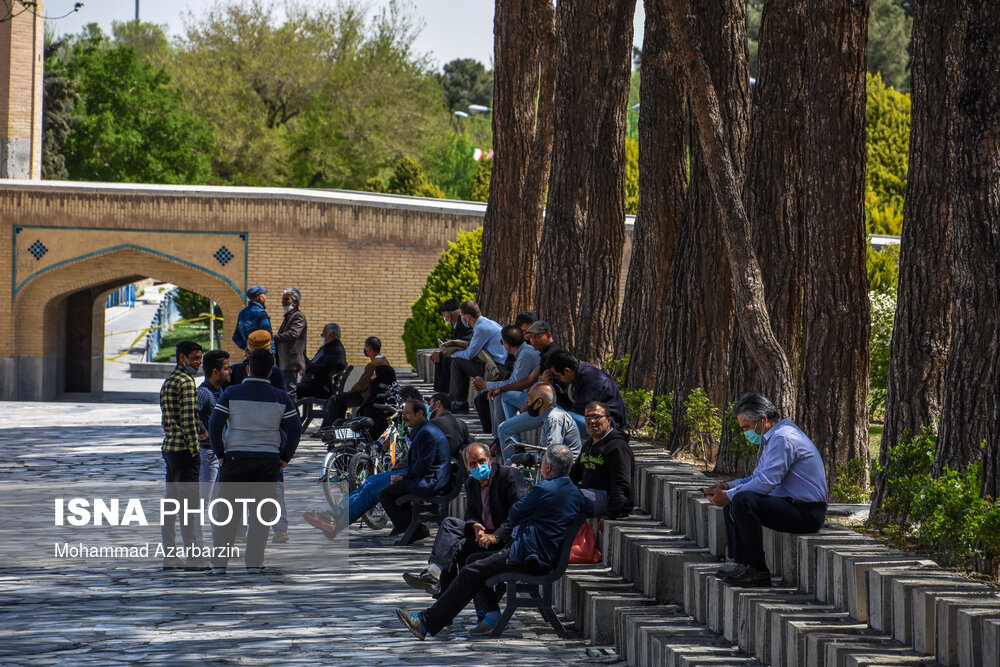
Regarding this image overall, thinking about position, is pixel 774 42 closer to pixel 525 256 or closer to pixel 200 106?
pixel 525 256

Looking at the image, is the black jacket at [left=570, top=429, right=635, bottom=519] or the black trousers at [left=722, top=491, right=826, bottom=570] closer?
the black trousers at [left=722, top=491, right=826, bottom=570]

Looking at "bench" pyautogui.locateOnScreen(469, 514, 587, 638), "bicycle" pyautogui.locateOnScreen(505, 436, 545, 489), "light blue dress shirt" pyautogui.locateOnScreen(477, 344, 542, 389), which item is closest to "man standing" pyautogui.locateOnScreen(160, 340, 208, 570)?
"bicycle" pyautogui.locateOnScreen(505, 436, 545, 489)

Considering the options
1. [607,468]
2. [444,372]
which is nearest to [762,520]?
[607,468]

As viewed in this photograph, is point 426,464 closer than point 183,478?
No

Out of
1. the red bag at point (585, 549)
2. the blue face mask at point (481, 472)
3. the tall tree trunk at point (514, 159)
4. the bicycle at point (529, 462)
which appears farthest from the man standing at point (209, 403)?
the tall tree trunk at point (514, 159)

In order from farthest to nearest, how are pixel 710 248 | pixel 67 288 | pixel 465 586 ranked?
pixel 67 288 → pixel 710 248 → pixel 465 586

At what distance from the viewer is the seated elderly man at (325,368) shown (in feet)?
52.5

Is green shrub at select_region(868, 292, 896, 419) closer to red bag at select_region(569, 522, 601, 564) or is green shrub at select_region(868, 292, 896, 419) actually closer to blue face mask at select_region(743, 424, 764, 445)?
red bag at select_region(569, 522, 601, 564)

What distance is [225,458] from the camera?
922 cm

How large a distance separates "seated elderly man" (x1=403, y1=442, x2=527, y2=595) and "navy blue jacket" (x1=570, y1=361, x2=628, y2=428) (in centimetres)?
140

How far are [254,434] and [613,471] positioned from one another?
244 centimetres

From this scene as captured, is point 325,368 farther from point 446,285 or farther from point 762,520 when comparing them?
point 446,285

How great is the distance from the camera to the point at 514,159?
65.3 feet

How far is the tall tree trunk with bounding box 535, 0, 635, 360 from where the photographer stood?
15008mm
